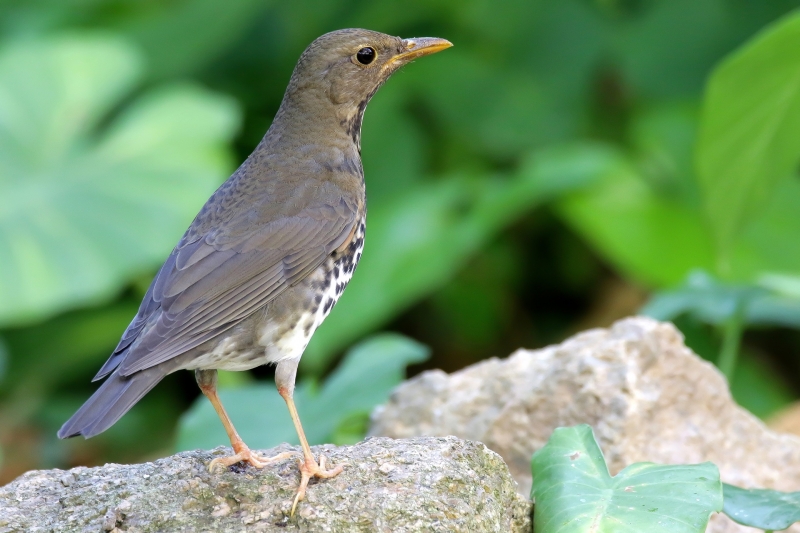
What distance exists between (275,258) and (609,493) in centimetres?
123

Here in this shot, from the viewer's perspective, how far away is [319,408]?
13.8 feet

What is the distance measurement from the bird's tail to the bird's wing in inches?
1.5

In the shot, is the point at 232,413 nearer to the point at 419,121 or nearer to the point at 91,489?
the point at 91,489

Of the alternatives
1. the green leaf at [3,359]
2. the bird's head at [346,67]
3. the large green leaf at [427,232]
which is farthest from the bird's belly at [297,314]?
the green leaf at [3,359]

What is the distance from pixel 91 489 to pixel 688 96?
4.92 meters

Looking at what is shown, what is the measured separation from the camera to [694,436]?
355cm

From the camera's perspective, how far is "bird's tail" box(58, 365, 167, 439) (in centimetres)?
260

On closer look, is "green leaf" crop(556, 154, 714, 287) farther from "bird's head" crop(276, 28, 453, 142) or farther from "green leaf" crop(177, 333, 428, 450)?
"bird's head" crop(276, 28, 453, 142)

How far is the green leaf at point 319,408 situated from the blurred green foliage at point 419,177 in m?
1.22

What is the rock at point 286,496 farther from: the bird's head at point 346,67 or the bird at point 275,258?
the bird's head at point 346,67

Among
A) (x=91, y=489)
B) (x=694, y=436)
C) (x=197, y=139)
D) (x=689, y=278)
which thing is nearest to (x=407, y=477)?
(x=91, y=489)

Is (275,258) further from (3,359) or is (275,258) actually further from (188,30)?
(188,30)

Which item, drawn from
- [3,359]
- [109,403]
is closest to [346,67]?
[109,403]

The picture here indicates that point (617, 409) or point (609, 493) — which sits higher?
point (609, 493)
